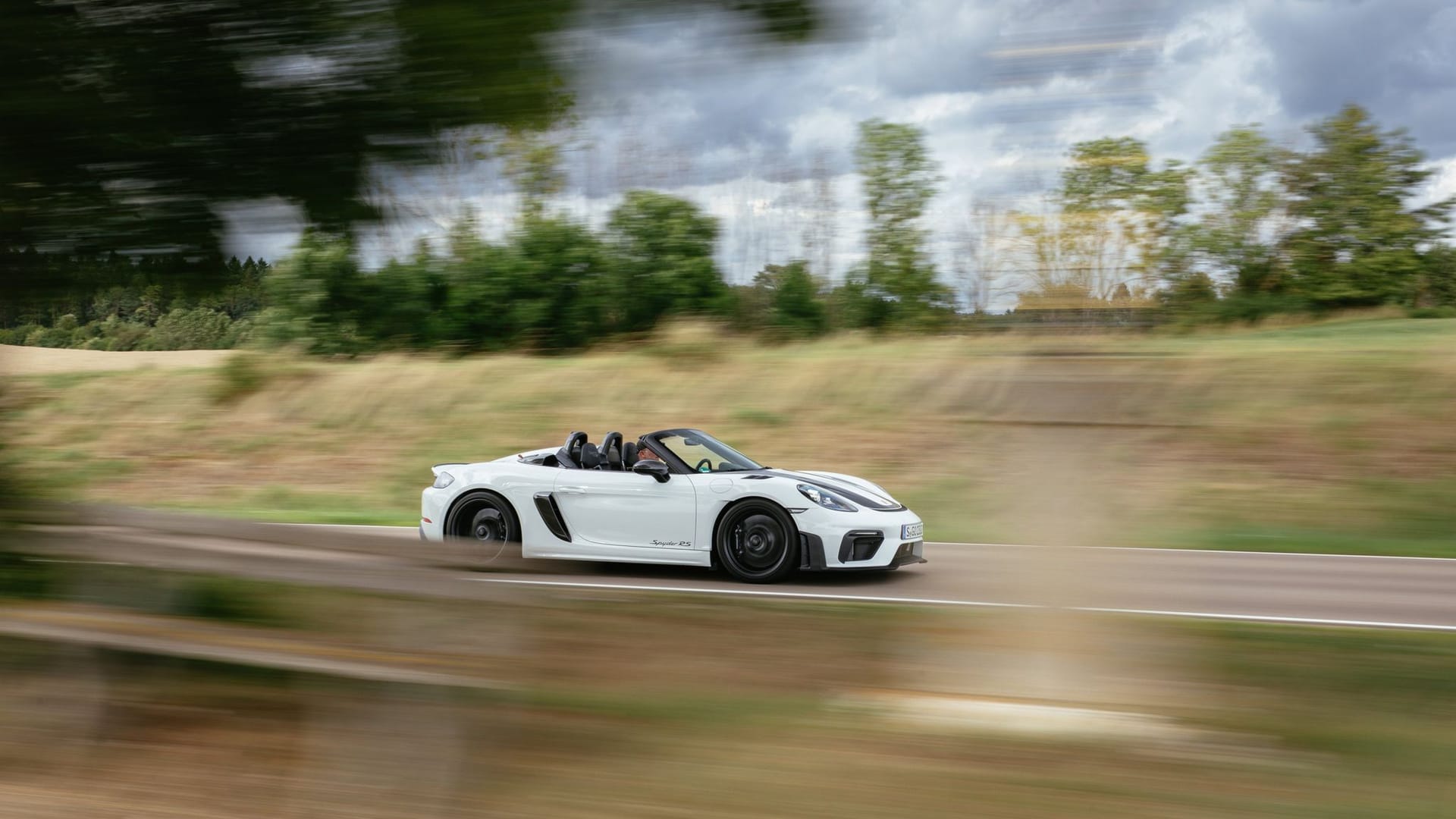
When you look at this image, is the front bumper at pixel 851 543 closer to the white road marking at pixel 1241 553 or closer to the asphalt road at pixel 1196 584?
Result: the asphalt road at pixel 1196 584

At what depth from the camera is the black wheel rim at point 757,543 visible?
25.8 ft

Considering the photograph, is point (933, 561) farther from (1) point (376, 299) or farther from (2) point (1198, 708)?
(1) point (376, 299)

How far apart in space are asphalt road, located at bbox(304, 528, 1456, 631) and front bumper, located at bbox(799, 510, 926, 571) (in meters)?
0.16

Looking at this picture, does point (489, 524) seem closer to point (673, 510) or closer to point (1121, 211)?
point (673, 510)

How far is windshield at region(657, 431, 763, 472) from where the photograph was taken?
27.3ft

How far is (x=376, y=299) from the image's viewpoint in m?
21.6

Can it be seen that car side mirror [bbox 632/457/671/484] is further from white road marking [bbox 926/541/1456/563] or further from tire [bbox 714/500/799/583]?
white road marking [bbox 926/541/1456/563]

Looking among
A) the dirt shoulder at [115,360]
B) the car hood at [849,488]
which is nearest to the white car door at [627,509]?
the car hood at [849,488]

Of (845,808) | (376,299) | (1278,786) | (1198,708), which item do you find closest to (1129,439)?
(1198,708)

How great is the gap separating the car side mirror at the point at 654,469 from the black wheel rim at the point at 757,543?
60cm

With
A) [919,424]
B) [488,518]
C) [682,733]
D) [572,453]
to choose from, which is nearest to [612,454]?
[572,453]

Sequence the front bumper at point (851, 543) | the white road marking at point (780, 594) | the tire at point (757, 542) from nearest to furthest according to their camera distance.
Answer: the white road marking at point (780, 594) → the front bumper at point (851, 543) → the tire at point (757, 542)

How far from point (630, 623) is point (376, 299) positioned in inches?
730

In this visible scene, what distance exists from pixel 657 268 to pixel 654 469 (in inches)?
405
